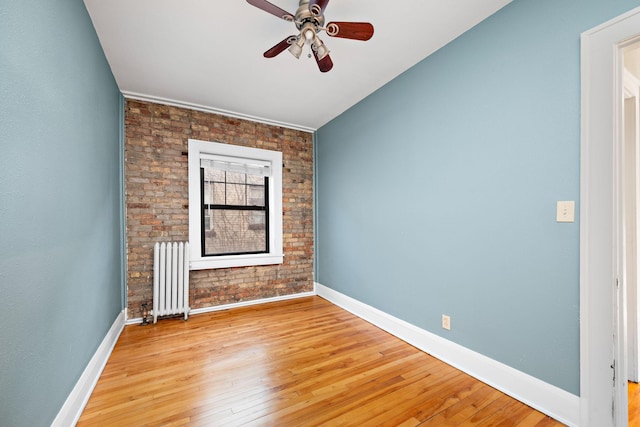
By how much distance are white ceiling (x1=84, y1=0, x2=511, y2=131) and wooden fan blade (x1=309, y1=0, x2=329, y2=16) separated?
26 cm

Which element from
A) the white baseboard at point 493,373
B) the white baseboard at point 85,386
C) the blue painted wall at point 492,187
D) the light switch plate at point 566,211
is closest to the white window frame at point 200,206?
the white baseboard at point 85,386

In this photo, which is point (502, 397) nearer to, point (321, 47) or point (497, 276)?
point (497, 276)

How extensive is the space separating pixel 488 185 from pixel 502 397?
147 cm

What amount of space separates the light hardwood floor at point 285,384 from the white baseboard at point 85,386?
0.05 m

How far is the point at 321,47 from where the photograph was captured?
1.81 metres

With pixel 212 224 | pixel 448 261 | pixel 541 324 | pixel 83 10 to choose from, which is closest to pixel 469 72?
pixel 448 261

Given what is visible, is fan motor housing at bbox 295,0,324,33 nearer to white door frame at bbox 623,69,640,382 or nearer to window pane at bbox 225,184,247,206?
white door frame at bbox 623,69,640,382

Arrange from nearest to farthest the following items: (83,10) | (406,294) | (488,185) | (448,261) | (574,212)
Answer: (574,212), (83,10), (488,185), (448,261), (406,294)

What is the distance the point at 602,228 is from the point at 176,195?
3.94 meters

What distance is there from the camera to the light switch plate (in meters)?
1.53

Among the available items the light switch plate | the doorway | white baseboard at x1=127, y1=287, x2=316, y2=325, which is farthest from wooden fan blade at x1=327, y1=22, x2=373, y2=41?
white baseboard at x1=127, y1=287, x2=316, y2=325

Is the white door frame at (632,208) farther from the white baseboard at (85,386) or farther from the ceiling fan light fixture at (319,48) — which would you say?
the white baseboard at (85,386)

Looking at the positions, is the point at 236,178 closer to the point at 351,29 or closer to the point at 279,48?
the point at 279,48

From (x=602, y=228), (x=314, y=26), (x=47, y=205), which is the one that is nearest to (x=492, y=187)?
(x=602, y=228)
